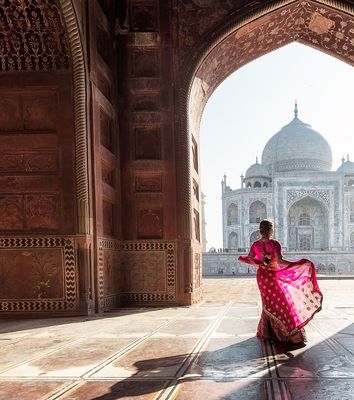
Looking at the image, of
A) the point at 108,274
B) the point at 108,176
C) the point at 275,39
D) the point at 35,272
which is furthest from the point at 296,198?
the point at 35,272

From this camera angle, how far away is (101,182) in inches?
240

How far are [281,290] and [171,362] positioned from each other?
109cm

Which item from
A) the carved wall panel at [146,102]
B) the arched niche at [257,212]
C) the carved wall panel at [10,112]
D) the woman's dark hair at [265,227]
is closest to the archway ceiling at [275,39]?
the carved wall panel at [146,102]

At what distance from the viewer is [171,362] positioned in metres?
2.90

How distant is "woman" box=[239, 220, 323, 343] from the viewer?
345 cm

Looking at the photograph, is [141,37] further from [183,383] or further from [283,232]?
[283,232]

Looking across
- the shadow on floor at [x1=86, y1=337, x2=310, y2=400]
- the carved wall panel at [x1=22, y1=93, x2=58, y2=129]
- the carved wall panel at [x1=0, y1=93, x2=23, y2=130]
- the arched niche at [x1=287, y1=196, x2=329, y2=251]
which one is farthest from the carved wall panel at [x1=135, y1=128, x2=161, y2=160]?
the arched niche at [x1=287, y1=196, x2=329, y2=251]

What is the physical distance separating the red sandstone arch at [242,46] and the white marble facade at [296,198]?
21.3m

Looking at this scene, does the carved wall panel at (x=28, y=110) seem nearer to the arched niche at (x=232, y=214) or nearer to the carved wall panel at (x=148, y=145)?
the carved wall panel at (x=148, y=145)

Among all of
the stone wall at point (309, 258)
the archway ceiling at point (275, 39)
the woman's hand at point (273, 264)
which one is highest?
the archway ceiling at point (275, 39)

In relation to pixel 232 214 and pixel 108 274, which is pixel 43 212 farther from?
pixel 232 214

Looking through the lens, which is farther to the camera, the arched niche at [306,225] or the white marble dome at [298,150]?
the white marble dome at [298,150]

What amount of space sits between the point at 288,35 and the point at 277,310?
628 centimetres

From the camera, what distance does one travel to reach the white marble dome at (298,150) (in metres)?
32.4
